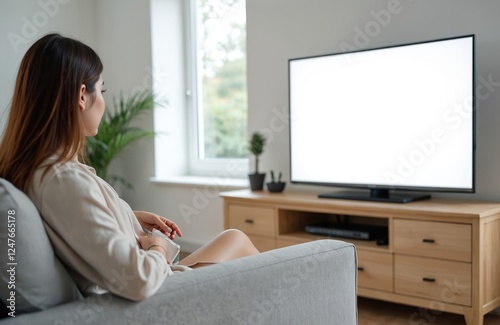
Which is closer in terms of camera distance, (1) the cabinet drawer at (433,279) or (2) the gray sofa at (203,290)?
(2) the gray sofa at (203,290)

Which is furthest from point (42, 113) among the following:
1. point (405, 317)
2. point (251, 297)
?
point (405, 317)

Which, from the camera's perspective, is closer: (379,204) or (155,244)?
(155,244)

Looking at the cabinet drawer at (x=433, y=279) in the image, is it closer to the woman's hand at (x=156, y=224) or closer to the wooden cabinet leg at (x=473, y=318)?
the wooden cabinet leg at (x=473, y=318)

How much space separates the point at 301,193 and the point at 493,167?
3.65 ft

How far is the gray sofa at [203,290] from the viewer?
1086 mm

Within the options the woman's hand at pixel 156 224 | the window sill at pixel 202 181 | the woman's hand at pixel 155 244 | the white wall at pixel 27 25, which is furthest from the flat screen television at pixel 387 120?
the white wall at pixel 27 25

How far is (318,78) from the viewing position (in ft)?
11.1

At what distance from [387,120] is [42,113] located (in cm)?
221

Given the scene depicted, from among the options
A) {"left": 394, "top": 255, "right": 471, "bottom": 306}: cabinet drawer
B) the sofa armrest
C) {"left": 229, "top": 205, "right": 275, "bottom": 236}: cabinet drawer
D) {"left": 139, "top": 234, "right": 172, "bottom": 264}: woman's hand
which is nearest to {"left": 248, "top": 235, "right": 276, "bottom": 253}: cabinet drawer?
{"left": 229, "top": 205, "right": 275, "bottom": 236}: cabinet drawer

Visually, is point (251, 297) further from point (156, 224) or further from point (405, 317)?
point (405, 317)

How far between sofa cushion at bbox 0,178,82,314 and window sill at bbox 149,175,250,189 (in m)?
3.02

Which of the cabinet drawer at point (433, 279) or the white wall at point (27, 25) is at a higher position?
the white wall at point (27, 25)

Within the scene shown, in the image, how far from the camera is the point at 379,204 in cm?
296

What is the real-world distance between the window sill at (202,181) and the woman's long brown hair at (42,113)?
2909mm
